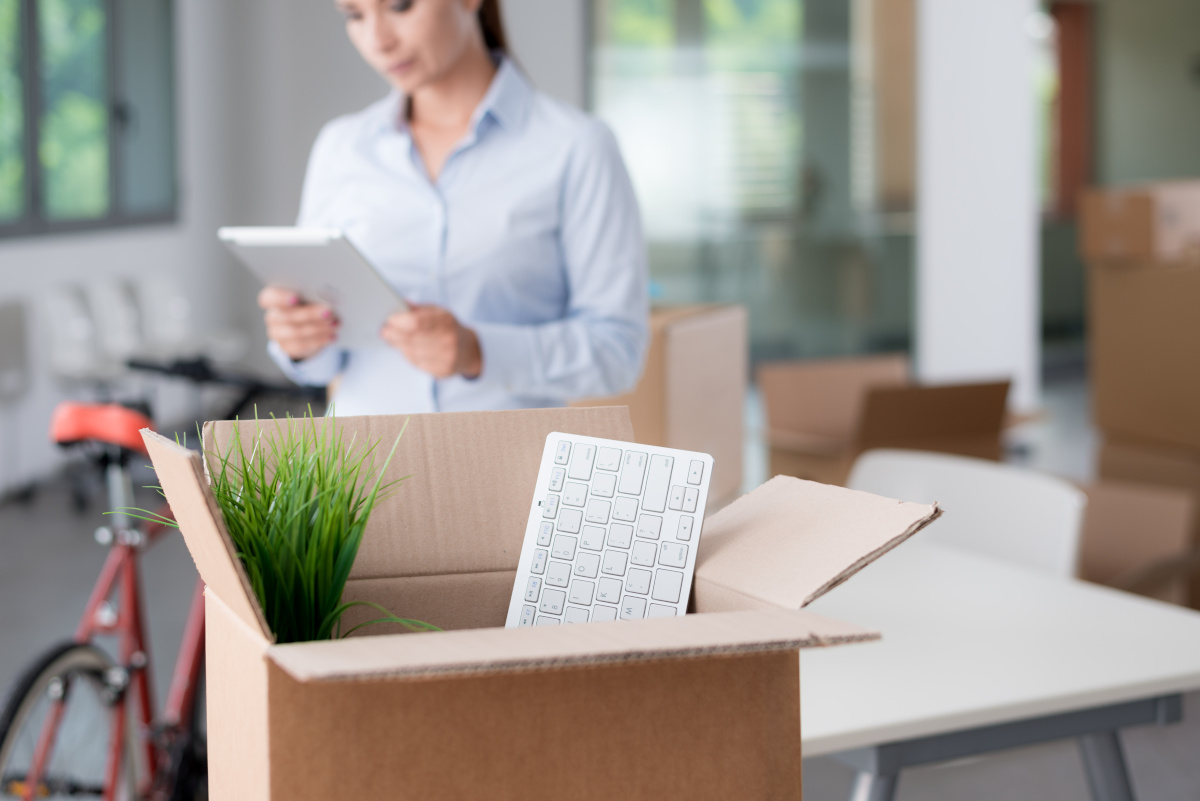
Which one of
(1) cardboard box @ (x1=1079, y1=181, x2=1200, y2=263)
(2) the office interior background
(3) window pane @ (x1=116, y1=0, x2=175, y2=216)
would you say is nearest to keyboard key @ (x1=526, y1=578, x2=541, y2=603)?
(1) cardboard box @ (x1=1079, y1=181, x2=1200, y2=263)

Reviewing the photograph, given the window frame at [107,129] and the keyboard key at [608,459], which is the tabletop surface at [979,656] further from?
the window frame at [107,129]

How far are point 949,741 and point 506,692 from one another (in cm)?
67

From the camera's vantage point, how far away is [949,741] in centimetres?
110

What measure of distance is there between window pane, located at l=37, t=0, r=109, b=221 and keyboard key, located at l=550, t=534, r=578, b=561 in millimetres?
5958

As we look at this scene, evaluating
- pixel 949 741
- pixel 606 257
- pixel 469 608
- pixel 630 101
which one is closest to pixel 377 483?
pixel 469 608

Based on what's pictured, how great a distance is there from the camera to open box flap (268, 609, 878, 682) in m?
0.49

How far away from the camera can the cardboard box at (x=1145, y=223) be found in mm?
3793

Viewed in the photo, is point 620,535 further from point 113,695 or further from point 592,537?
point 113,695

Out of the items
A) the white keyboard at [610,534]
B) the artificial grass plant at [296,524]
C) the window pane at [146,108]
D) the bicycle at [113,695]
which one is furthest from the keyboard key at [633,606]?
the window pane at [146,108]

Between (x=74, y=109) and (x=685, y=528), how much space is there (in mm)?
6471

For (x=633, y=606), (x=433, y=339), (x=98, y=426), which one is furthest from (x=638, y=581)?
(x=98, y=426)

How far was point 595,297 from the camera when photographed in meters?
1.52

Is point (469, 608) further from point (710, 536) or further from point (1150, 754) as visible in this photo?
point (1150, 754)

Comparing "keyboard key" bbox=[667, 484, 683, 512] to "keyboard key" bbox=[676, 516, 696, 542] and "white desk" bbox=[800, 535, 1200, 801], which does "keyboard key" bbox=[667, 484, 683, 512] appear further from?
"white desk" bbox=[800, 535, 1200, 801]
